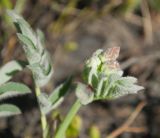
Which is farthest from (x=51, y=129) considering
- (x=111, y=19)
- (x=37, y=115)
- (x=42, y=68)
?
(x=111, y=19)

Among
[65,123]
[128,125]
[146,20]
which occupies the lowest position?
[128,125]

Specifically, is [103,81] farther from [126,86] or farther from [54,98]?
[54,98]

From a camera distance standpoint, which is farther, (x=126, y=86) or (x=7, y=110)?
(x=7, y=110)

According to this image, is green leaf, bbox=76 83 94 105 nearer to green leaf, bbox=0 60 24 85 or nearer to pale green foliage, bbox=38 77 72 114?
pale green foliage, bbox=38 77 72 114

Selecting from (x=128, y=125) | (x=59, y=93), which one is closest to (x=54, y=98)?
(x=59, y=93)

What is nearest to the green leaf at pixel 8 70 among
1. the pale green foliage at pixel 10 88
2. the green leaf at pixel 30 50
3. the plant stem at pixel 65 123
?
the pale green foliage at pixel 10 88

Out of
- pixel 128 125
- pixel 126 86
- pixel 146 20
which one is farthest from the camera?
pixel 146 20

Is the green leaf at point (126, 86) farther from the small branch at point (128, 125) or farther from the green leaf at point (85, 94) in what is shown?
the small branch at point (128, 125)
